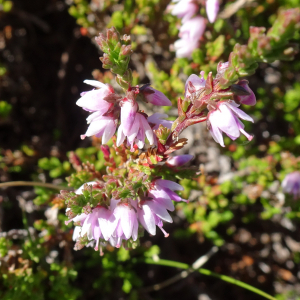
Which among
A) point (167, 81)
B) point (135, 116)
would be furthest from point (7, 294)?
point (167, 81)

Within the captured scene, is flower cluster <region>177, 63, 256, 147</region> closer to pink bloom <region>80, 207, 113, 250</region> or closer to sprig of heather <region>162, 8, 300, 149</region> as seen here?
sprig of heather <region>162, 8, 300, 149</region>

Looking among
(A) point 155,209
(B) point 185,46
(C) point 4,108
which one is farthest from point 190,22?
(C) point 4,108

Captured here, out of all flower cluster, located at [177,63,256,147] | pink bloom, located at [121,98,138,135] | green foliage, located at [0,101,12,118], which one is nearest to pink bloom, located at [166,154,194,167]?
flower cluster, located at [177,63,256,147]

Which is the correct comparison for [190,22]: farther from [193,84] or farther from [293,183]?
[293,183]

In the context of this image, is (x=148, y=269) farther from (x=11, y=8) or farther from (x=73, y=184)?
(x=11, y=8)

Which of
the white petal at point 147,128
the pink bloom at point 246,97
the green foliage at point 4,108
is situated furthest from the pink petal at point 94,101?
the green foliage at point 4,108

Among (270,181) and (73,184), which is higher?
(73,184)

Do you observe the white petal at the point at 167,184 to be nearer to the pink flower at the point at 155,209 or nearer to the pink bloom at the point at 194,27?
the pink flower at the point at 155,209
